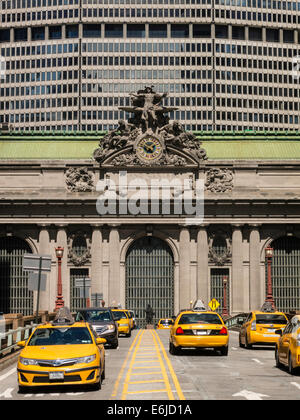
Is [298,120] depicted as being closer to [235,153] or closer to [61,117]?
[61,117]

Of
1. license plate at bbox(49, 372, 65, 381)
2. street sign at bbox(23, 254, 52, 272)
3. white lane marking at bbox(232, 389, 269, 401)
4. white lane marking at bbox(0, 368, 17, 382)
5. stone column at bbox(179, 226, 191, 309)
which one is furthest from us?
stone column at bbox(179, 226, 191, 309)

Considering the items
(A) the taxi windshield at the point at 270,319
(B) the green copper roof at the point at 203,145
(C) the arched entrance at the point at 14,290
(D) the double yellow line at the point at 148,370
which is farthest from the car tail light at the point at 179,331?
(B) the green copper roof at the point at 203,145

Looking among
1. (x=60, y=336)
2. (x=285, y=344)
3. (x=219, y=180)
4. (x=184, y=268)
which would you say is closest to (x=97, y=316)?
(x=285, y=344)

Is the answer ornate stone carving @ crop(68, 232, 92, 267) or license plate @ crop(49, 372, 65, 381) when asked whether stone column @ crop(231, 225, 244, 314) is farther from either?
license plate @ crop(49, 372, 65, 381)

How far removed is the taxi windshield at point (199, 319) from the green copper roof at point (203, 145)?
43376 mm

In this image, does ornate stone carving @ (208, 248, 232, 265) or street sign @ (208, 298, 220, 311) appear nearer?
street sign @ (208, 298, 220, 311)

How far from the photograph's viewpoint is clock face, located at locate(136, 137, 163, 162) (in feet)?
237

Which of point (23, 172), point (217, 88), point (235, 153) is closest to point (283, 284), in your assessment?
point (235, 153)

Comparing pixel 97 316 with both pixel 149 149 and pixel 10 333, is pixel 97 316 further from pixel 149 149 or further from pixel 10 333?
pixel 149 149

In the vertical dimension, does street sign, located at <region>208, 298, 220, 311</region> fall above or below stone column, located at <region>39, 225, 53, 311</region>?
below

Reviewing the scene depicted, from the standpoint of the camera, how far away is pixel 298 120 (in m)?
146

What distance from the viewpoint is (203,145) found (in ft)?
252

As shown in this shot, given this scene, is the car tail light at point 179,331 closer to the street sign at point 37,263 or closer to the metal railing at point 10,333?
the metal railing at point 10,333

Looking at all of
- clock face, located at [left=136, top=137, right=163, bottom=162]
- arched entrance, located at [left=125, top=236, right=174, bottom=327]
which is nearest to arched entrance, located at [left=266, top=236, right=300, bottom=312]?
arched entrance, located at [left=125, top=236, right=174, bottom=327]
